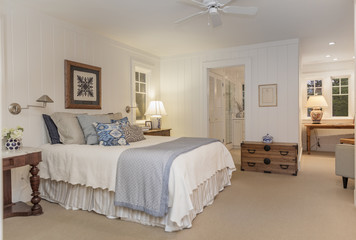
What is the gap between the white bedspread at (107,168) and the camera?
7.24ft

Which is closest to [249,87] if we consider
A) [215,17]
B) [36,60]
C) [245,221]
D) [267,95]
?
[267,95]

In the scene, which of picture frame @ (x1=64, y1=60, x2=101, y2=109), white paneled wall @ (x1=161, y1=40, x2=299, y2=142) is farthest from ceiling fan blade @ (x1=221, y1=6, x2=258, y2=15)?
picture frame @ (x1=64, y1=60, x2=101, y2=109)

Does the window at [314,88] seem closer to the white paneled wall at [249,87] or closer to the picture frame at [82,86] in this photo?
the white paneled wall at [249,87]

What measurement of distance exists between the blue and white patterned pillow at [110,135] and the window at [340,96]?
6.11m

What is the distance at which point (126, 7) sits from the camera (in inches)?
125

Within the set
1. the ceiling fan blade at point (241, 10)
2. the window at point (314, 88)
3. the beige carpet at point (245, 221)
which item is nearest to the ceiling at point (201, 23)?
the ceiling fan blade at point (241, 10)

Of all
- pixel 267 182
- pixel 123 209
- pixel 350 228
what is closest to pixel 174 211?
pixel 123 209

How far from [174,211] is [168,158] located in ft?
1.54

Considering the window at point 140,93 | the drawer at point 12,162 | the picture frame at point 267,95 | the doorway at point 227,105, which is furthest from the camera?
the doorway at point 227,105

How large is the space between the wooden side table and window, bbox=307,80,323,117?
6821mm

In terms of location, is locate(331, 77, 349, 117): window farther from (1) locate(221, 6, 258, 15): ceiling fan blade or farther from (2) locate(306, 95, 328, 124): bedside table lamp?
(1) locate(221, 6, 258, 15): ceiling fan blade

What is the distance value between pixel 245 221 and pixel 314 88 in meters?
5.78

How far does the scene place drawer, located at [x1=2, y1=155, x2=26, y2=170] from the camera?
2.36 metres

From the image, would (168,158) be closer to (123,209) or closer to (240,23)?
(123,209)
